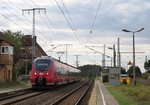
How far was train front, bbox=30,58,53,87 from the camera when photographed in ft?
147

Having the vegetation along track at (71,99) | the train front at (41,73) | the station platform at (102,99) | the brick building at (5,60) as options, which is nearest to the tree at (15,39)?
the brick building at (5,60)

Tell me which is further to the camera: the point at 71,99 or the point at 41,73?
the point at 41,73

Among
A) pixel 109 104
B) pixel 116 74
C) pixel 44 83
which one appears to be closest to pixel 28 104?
pixel 109 104

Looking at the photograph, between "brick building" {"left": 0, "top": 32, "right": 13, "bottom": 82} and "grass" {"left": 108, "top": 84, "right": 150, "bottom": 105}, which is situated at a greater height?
"brick building" {"left": 0, "top": 32, "right": 13, "bottom": 82}

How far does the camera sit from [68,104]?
28.2 meters

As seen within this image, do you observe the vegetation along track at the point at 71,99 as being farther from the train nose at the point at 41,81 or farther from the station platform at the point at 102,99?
the train nose at the point at 41,81

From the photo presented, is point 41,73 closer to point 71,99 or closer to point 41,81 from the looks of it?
point 41,81

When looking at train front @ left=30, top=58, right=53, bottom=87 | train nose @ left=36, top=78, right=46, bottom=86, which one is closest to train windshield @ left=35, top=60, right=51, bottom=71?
train front @ left=30, top=58, right=53, bottom=87

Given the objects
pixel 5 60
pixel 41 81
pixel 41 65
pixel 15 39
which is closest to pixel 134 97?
pixel 41 81

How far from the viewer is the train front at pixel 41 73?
147ft

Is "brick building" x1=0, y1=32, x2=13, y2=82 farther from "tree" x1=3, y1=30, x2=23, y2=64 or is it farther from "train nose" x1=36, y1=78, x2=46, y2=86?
"tree" x1=3, y1=30, x2=23, y2=64

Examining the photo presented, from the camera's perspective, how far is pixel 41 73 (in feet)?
148

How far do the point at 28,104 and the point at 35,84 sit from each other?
18.6m

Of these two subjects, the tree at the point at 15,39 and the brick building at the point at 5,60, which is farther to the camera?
the tree at the point at 15,39
